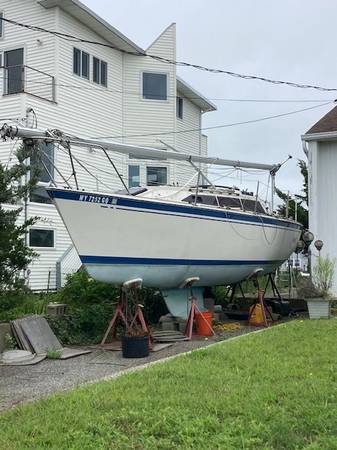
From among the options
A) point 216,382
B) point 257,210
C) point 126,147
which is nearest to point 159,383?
point 216,382

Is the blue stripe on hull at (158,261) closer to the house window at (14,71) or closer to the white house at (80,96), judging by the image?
the white house at (80,96)

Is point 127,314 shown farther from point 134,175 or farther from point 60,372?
point 134,175

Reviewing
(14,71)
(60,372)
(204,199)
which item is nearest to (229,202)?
(204,199)

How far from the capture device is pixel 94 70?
2297 cm

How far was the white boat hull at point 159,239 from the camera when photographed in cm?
1031

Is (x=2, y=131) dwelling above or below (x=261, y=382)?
above

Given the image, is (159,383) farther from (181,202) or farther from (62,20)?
(62,20)

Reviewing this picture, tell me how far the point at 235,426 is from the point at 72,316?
6907 millimetres

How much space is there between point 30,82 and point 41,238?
19.3 feet

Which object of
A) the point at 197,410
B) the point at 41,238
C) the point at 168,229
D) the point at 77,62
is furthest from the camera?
the point at 77,62

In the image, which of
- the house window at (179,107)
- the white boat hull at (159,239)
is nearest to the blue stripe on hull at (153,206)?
the white boat hull at (159,239)

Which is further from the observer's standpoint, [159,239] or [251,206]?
[251,206]

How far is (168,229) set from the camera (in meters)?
11.4

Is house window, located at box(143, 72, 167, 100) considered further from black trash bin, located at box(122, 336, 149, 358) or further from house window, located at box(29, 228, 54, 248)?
black trash bin, located at box(122, 336, 149, 358)
